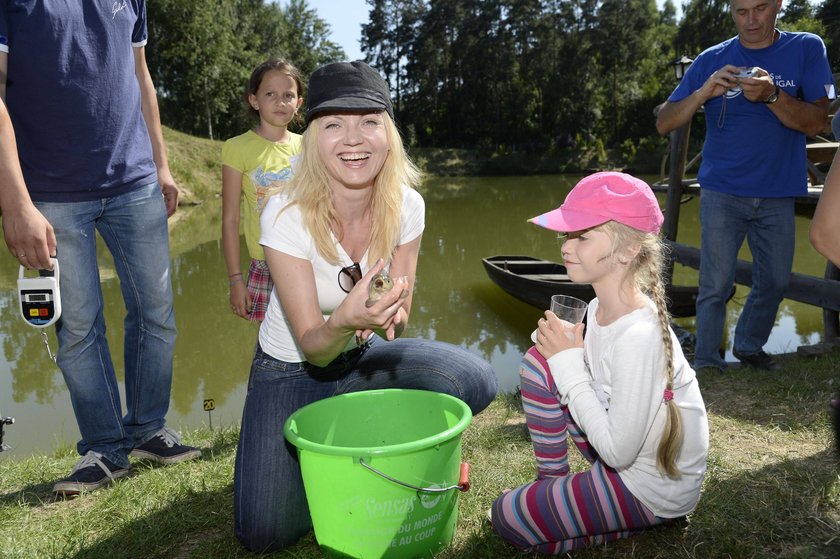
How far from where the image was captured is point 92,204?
2627 millimetres

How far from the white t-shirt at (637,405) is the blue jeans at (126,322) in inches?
68.1

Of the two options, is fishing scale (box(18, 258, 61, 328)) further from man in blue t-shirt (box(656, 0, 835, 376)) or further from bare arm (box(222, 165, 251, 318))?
man in blue t-shirt (box(656, 0, 835, 376))

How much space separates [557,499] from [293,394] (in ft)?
3.07

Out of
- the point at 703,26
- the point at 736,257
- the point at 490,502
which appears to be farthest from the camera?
the point at 703,26

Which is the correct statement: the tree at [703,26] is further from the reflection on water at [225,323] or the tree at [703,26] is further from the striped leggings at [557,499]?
the striped leggings at [557,499]

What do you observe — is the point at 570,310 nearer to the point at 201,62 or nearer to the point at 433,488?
the point at 433,488

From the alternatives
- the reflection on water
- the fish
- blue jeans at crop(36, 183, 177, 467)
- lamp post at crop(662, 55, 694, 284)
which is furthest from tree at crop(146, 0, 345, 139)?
the fish

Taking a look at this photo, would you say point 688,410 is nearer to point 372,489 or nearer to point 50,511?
point 372,489

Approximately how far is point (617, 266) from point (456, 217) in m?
15.1

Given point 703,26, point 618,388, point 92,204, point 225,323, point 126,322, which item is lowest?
point 225,323

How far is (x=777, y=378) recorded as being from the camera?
3697mm

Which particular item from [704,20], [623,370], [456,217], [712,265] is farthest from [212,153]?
[704,20]

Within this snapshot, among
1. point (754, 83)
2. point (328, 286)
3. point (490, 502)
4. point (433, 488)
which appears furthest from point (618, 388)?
point (754, 83)

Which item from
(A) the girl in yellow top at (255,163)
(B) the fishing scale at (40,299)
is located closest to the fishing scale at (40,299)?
(B) the fishing scale at (40,299)
